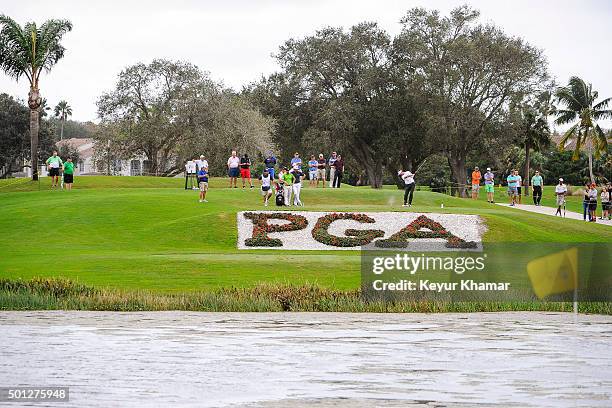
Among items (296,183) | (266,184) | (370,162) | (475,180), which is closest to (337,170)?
(475,180)

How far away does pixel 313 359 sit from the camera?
518 inches

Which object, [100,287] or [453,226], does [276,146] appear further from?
[100,287]

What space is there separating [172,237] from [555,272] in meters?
20.6

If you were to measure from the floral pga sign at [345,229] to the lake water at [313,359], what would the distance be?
57.9 feet

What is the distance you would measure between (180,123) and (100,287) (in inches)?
2195

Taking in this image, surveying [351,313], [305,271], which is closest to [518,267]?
[351,313]

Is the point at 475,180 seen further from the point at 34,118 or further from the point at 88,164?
the point at 88,164

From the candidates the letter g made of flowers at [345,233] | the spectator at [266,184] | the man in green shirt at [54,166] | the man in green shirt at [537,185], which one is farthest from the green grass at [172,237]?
the man in green shirt at [537,185]

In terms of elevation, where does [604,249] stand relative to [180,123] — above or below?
below

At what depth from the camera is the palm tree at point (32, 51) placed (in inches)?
2475

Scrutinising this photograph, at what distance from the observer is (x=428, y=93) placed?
75688 mm

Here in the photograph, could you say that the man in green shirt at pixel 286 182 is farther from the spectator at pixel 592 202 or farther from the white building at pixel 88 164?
the white building at pixel 88 164

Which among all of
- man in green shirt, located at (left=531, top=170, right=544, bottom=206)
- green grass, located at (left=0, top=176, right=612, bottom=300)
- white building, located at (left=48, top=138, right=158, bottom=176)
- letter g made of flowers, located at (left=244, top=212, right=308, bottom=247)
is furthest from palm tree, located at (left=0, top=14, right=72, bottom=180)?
white building, located at (left=48, top=138, right=158, bottom=176)

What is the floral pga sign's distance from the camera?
36719mm
